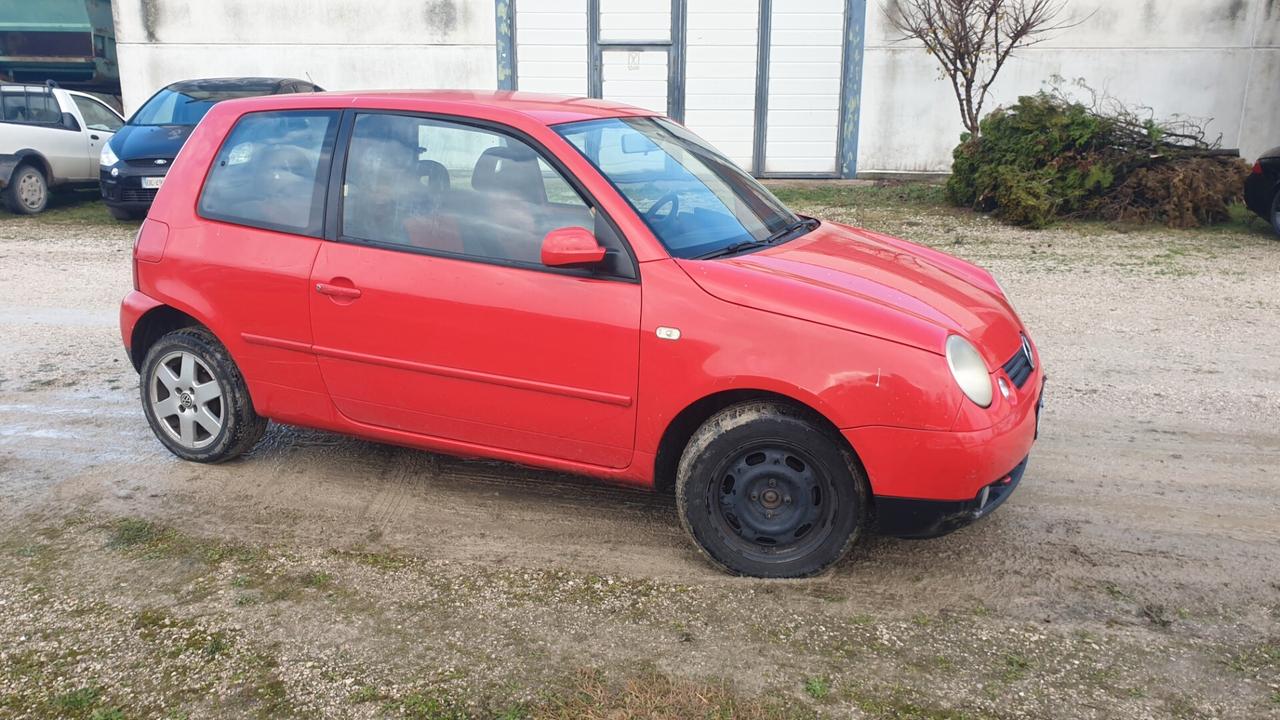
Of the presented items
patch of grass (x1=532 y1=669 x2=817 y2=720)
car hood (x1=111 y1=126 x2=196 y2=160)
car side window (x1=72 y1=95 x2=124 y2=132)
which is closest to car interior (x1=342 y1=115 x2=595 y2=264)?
patch of grass (x1=532 y1=669 x2=817 y2=720)

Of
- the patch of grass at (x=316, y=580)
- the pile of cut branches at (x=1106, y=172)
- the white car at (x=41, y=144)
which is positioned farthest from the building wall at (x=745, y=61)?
the patch of grass at (x=316, y=580)

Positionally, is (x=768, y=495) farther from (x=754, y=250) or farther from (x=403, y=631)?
(x=403, y=631)

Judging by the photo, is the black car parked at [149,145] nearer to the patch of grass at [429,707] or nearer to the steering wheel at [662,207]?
the steering wheel at [662,207]

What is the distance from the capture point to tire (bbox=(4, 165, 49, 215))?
42.6 ft

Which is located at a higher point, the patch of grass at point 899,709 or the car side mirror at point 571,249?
the car side mirror at point 571,249

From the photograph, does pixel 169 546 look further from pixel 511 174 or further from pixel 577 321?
pixel 511 174

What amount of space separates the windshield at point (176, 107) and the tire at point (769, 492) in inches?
425

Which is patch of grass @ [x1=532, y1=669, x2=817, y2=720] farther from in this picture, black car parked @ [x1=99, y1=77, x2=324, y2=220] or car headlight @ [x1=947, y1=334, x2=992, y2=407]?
black car parked @ [x1=99, y1=77, x2=324, y2=220]

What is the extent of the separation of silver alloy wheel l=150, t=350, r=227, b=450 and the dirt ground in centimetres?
22

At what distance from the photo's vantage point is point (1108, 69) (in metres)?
15.9

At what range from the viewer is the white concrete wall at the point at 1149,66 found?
15.6 m

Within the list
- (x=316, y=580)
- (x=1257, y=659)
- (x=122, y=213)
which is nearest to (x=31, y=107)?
(x=122, y=213)

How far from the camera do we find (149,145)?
12000mm

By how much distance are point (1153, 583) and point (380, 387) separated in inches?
124
